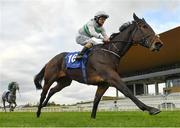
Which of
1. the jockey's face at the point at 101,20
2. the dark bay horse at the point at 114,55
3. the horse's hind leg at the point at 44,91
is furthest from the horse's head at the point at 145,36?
the horse's hind leg at the point at 44,91

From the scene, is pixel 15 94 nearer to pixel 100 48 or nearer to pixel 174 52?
pixel 100 48

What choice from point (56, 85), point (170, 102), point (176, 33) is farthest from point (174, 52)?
point (56, 85)

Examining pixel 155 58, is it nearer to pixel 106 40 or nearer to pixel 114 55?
pixel 106 40

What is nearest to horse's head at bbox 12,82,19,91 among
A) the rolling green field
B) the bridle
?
the rolling green field

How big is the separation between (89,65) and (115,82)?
3.76ft

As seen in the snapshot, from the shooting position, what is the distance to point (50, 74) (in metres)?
12.9

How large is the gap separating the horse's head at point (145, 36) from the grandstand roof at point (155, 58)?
62.8m

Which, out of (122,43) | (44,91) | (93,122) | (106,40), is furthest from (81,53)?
(44,91)

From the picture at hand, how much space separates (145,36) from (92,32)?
4.88 ft

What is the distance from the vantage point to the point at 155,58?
270ft

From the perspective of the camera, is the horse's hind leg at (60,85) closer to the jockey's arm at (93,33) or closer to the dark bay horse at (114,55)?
the dark bay horse at (114,55)

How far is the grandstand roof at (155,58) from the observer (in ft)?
250

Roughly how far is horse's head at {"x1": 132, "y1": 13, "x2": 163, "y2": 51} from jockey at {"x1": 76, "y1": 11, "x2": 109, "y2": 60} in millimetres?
813

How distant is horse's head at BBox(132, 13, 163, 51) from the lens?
407 inches
